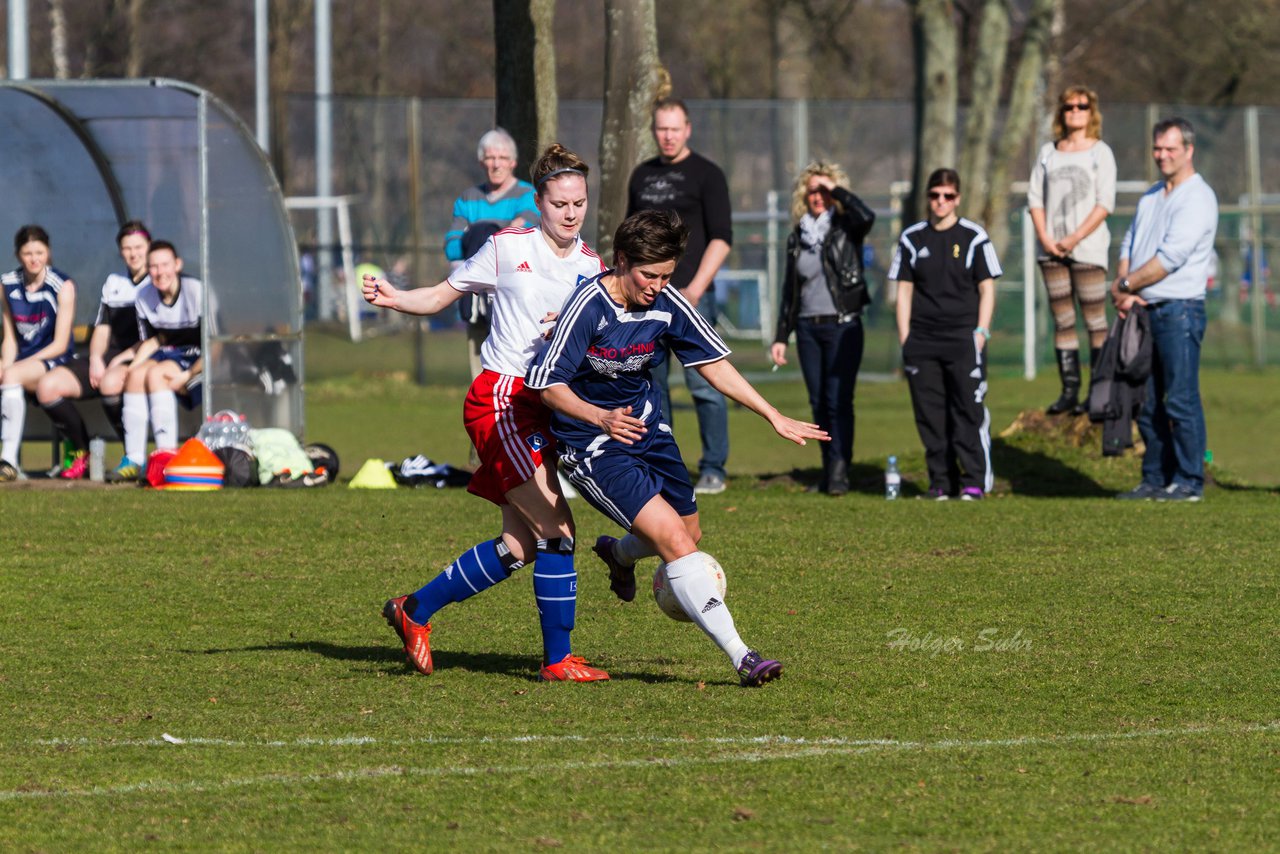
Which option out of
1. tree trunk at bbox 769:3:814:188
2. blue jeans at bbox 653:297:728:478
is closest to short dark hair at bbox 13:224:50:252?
blue jeans at bbox 653:297:728:478

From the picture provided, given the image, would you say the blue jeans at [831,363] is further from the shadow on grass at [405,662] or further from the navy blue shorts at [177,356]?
the shadow on grass at [405,662]

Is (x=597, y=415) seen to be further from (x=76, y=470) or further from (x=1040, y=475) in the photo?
(x=76, y=470)

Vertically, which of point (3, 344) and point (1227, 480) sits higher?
point (3, 344)

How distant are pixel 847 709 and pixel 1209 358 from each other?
22204 millimetres

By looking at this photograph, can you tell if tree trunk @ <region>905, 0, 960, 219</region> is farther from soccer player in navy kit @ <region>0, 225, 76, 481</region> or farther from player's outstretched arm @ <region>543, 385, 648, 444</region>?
player's outstretched arm @ <region>543, 385, 648, 444</region>

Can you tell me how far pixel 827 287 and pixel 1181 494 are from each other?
2.48 meters

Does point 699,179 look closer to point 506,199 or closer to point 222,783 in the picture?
point 506,199

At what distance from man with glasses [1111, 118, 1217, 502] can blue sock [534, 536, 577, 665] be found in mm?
5328

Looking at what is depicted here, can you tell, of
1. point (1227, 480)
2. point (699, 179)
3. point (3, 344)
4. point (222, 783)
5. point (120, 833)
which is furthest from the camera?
point (3, 344)

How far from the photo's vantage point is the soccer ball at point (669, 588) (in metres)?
6.30

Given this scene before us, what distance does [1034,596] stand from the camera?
8.18m

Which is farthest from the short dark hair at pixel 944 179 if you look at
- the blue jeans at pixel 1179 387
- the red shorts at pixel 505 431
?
the red shorts at pixel 505 431

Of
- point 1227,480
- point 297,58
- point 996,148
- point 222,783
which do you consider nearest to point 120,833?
point 222,783

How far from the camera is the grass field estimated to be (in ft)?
15.7
